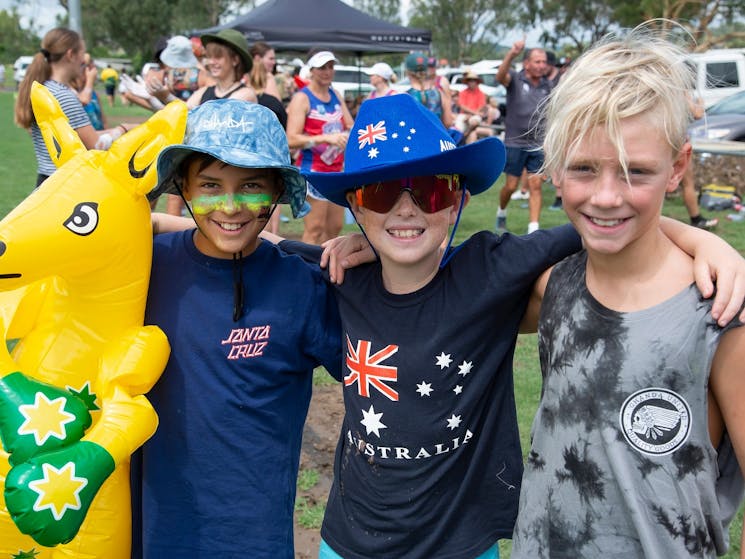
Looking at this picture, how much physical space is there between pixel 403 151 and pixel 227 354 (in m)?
0.75

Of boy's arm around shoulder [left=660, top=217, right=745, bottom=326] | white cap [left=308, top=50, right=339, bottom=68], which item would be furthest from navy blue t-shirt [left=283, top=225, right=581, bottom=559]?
white cap [left=308, top=50, right=339, bottom=68]

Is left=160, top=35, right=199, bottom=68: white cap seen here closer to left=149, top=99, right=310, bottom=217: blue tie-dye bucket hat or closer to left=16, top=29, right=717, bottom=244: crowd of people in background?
left=16, top=29, right=717, bottom=244: crowd of people in background

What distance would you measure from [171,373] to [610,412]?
3.98 feet

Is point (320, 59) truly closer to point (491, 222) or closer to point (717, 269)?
point (491, 222)

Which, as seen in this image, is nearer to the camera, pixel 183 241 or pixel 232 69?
pixel 183 241

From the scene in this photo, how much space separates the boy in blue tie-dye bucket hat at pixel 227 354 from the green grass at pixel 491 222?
1299 millimetres

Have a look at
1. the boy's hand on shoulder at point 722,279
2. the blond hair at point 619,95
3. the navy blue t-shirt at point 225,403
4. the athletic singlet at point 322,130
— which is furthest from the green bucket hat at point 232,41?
the boy's hand on shoulder at point 722,279

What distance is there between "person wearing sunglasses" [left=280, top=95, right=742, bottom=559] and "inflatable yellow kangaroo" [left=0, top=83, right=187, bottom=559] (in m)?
0.54

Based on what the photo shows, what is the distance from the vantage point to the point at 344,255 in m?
2.20

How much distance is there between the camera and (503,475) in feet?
6.71

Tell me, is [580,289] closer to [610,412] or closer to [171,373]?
[610,412]

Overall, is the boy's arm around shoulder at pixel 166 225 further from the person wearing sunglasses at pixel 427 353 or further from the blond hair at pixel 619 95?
the blond hair at pixel 619 95

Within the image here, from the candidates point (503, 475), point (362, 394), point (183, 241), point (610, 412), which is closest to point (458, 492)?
point (503, 475)

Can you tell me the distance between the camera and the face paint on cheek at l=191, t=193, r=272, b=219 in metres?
2.13
